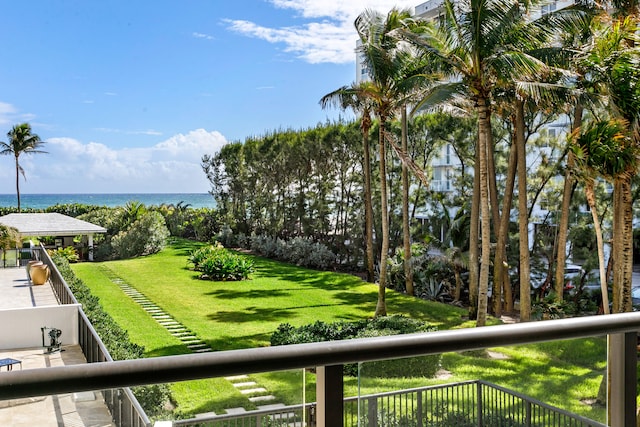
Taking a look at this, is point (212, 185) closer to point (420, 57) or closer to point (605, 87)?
point (420, 57)

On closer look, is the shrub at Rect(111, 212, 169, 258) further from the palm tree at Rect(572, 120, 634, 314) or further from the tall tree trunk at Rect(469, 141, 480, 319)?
the palm tree at Rect(572, 120, 634, 314)

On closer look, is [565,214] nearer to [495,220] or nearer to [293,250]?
[495,220]

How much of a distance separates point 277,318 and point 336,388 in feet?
56.4

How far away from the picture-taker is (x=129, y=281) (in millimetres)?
25047

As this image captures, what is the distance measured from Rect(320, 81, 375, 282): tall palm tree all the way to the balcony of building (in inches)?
608

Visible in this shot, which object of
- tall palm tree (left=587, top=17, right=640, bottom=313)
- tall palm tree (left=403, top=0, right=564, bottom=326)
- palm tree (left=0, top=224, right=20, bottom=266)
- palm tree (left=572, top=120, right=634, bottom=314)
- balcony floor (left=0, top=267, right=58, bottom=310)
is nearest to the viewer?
tall palm tree (left=587, top=17, right=640, bottom=313)

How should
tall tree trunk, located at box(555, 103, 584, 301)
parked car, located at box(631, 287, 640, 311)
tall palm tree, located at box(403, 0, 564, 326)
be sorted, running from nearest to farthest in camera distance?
tall palm tree, located at box(403, 0, 564, 326), tall tree trunk, located at box(555, 103, 584, 301), parked car, located at box(631, 287, 640, 311)

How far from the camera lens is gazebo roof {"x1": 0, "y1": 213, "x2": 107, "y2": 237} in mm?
27469

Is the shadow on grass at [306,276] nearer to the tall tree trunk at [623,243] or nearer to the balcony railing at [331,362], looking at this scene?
the tall tree trunk at [623,243]

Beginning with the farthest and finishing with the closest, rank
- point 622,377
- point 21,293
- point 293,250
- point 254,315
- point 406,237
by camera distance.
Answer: point 293,250 → point 406,237 → point 254,315 → point 21,293 → point 622,377

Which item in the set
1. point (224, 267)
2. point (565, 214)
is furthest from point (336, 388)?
point (224, 267)

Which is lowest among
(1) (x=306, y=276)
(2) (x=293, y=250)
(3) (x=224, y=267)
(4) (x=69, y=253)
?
(1) (x=306, y=276)

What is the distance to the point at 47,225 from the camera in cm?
2830

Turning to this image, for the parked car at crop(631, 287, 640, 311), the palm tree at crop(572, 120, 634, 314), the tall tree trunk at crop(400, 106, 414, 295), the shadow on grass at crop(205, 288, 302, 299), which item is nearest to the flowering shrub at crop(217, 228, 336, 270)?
the shadow on grass at crop(205, 288, 302, 299)
